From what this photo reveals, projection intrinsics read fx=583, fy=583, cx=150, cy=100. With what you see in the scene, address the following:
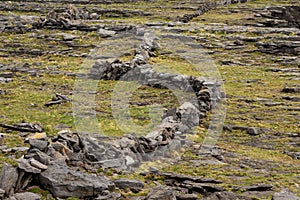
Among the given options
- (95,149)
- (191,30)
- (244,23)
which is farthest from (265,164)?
(244,23)

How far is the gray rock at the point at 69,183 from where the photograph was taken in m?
12.7

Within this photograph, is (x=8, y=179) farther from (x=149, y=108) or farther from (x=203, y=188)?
(x=149, y=108)

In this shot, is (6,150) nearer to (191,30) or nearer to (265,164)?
(265,164)

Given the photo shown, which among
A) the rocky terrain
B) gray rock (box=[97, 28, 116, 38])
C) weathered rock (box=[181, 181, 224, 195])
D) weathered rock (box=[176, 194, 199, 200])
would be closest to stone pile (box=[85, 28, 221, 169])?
the rocky terrain

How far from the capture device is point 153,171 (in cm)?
1553

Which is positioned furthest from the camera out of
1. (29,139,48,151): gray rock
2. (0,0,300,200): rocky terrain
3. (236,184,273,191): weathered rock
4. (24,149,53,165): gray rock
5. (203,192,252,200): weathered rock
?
(236,184,273,191): weathered rock

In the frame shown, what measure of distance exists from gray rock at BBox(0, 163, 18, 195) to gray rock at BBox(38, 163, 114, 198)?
65 centimetres

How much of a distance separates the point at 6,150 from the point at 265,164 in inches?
299

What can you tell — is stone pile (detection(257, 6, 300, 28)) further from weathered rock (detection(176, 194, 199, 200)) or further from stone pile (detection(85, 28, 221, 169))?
weathered rock (detection(176, 194, 199, 200))

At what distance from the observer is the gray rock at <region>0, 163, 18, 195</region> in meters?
12.1

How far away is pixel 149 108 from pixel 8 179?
1244 centimetres

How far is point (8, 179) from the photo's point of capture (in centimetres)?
1224

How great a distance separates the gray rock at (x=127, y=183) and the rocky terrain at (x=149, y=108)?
27mm

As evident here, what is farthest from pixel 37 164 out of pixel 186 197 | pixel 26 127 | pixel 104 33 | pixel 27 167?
pixel 104 33
